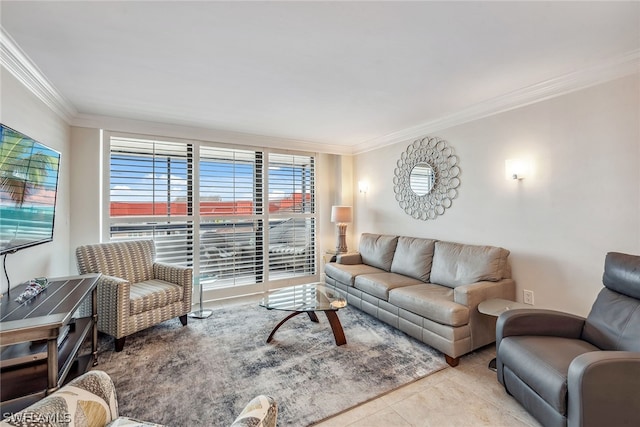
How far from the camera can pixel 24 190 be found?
1977mm

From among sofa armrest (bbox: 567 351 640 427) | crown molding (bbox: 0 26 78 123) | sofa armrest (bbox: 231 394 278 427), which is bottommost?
→ sofa armrest (bbox: 567 351 640 427)

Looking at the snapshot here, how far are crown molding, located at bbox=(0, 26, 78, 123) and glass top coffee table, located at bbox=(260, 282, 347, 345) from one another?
2.64 meters

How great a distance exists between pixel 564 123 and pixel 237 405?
3457mm

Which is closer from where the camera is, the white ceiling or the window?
the white ceiling

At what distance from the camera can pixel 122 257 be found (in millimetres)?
3133

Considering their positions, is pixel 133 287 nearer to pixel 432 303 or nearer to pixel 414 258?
pixel 432 303

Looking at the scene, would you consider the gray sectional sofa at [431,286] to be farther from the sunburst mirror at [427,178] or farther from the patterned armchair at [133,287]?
the patterned armchair at [133,287]

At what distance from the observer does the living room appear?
208cm

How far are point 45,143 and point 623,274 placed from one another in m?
4.67

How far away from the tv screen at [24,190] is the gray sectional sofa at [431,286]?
9.90ft

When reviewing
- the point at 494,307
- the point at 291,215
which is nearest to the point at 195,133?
the point at 291,215

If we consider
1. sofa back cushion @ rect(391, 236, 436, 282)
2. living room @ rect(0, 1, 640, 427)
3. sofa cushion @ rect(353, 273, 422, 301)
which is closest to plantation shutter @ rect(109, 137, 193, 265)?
living room @ rect(0, 1, 640, 427)

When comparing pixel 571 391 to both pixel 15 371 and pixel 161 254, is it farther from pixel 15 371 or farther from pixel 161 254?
pixel 161 254

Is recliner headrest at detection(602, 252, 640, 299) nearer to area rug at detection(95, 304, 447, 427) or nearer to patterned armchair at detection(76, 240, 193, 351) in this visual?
area rug at detection(95, 304, 447, 427)
